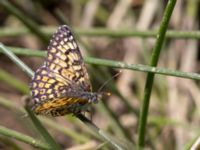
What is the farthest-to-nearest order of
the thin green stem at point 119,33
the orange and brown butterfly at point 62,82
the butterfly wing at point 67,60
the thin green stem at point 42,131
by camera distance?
1. the thin green stem at point 119,33
2. the butterfly wing at point 67,60
3. the orange and brown butterfly at point 62,82
4. the thin green stem at point 42,131

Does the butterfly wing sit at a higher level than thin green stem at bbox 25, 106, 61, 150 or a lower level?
higher

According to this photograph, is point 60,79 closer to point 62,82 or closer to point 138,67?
point 62,82

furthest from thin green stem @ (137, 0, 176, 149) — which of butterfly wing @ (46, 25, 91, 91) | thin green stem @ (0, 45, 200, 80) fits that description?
butterfly wing @ (46, 25, 91, 91)

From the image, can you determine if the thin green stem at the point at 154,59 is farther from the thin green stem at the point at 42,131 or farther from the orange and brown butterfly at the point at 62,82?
the thin green stem at the point at 42,131

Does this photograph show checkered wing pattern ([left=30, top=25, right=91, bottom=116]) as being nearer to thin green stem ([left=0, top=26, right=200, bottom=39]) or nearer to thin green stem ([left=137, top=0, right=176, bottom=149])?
thin green stem ([left=137, top=0, right=176, bottom=149])

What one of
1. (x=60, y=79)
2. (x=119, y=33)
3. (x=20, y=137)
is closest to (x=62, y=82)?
(x=60, y=79)

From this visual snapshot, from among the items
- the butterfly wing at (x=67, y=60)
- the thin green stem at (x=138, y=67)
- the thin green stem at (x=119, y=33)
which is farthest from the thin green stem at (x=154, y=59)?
the thin green stem at (x=119, y=33)

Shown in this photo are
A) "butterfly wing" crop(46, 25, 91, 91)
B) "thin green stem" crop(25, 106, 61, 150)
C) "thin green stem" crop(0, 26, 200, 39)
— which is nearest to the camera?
"thin green stem" crop(25, 106, 61, 150)

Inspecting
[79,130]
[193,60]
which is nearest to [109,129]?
[79,130]

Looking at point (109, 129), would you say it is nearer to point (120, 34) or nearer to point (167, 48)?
point (120, 34)

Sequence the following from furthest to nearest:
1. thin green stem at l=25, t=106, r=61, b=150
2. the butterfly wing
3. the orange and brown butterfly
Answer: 1. the butterfly wing
2. the orange and brown butterfly
3. thin green stem at l=25, t=106, r=61, b=150
